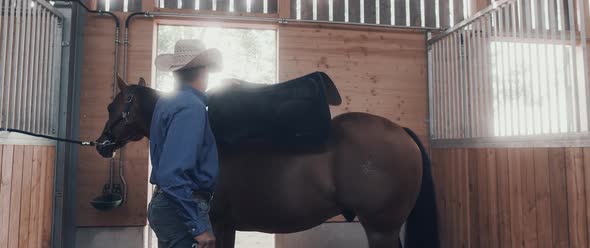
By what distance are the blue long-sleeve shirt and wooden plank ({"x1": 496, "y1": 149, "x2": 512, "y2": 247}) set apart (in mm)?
1963

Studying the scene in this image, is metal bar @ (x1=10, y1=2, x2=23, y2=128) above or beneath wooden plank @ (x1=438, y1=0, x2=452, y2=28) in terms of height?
beneath

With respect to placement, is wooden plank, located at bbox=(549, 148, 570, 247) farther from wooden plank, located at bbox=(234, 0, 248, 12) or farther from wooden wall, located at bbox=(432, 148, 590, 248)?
wooden plank, located at bbox=(234, 0, 248, 12)

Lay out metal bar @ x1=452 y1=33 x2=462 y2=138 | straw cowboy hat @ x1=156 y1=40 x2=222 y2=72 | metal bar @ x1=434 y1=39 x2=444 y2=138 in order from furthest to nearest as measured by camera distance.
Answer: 1. metal bar @ x1=434 y1=39 x2=444 y2=138
2. metal bar @ x1=452 y1=33 x2=462 y2=138
3. straw cowboy hat @ x1=156 y1=40 x2=222 y2=72

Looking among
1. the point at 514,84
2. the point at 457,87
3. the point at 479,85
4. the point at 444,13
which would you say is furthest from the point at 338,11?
the point at 514,84

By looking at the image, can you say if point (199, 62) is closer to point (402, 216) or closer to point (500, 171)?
point (402, 216)

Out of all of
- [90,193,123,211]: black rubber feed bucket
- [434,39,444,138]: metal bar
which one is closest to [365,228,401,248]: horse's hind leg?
[434,39,444,138]: metal bar

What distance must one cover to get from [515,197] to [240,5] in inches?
104

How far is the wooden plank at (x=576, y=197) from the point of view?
1.79 m

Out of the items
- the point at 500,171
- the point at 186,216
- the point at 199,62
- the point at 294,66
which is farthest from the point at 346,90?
the point at 186,216

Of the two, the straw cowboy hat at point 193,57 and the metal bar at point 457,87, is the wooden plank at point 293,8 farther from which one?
the straw cowboy hat at point 193,57

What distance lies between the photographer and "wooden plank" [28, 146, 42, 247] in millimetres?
2250

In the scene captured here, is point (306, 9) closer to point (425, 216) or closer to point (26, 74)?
point (425, 216)

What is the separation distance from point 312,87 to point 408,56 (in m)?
1.86

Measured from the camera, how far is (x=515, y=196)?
7.41 ft
